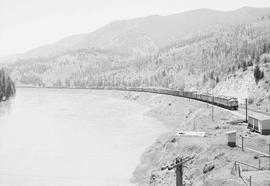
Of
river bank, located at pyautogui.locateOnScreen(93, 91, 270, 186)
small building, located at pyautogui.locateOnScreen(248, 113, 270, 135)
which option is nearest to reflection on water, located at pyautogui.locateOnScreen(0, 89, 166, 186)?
river bank, located at pyautogui.locateOnScreen(93, 91, 270, 186)

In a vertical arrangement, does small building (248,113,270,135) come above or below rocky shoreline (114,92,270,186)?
above

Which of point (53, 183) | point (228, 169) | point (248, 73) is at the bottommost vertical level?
point (53, 183)

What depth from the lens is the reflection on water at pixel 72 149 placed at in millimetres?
34812

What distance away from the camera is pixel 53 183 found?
1304 inches

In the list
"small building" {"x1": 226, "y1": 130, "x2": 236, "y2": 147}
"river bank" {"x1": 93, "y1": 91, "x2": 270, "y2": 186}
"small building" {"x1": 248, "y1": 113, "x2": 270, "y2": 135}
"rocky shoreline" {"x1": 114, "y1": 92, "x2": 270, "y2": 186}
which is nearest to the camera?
"river bank" {"x1": 93, "y1": 91, "x2": 270, "y2": 186}

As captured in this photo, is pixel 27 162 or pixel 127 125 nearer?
pixel 27 162

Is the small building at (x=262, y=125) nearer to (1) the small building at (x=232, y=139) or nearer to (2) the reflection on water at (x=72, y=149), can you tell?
(1) the small building at (x=232, y=139)

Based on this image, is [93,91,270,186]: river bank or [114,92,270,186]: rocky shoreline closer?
[93,91,270,186]: river bank

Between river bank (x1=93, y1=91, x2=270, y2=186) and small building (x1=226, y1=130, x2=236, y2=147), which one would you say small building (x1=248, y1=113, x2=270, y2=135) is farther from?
small building (x1=226, y1=130, x2=236, y2=147)

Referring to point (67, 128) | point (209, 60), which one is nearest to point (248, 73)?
point (67, 128)

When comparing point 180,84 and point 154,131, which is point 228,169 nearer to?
point 154,131

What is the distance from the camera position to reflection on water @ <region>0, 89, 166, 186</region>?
3481 centimetres

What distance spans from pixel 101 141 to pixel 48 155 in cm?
957

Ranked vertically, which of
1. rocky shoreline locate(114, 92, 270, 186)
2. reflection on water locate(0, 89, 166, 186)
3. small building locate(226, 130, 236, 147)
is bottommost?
reflection on water locate(0, 89, 166, 186)
